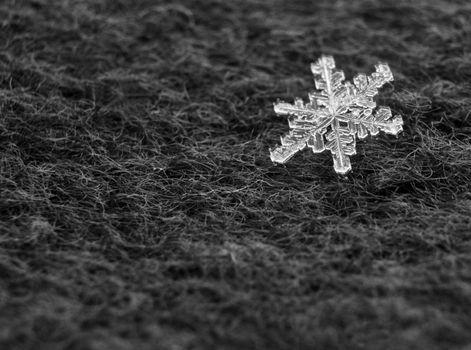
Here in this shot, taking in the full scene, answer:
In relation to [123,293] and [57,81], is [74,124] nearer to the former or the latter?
[57,81]

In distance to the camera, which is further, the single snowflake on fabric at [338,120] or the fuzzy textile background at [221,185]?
the single snowflake on fabric at [338,120]

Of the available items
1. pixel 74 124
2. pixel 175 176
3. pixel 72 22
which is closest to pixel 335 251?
pixel 175 176

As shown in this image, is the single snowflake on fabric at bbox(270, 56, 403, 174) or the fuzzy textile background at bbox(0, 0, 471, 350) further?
the single snowflake on fabric at bbox(270, 56, 403, 174)

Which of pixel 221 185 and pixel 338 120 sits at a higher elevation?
Result: pixel 338 120
